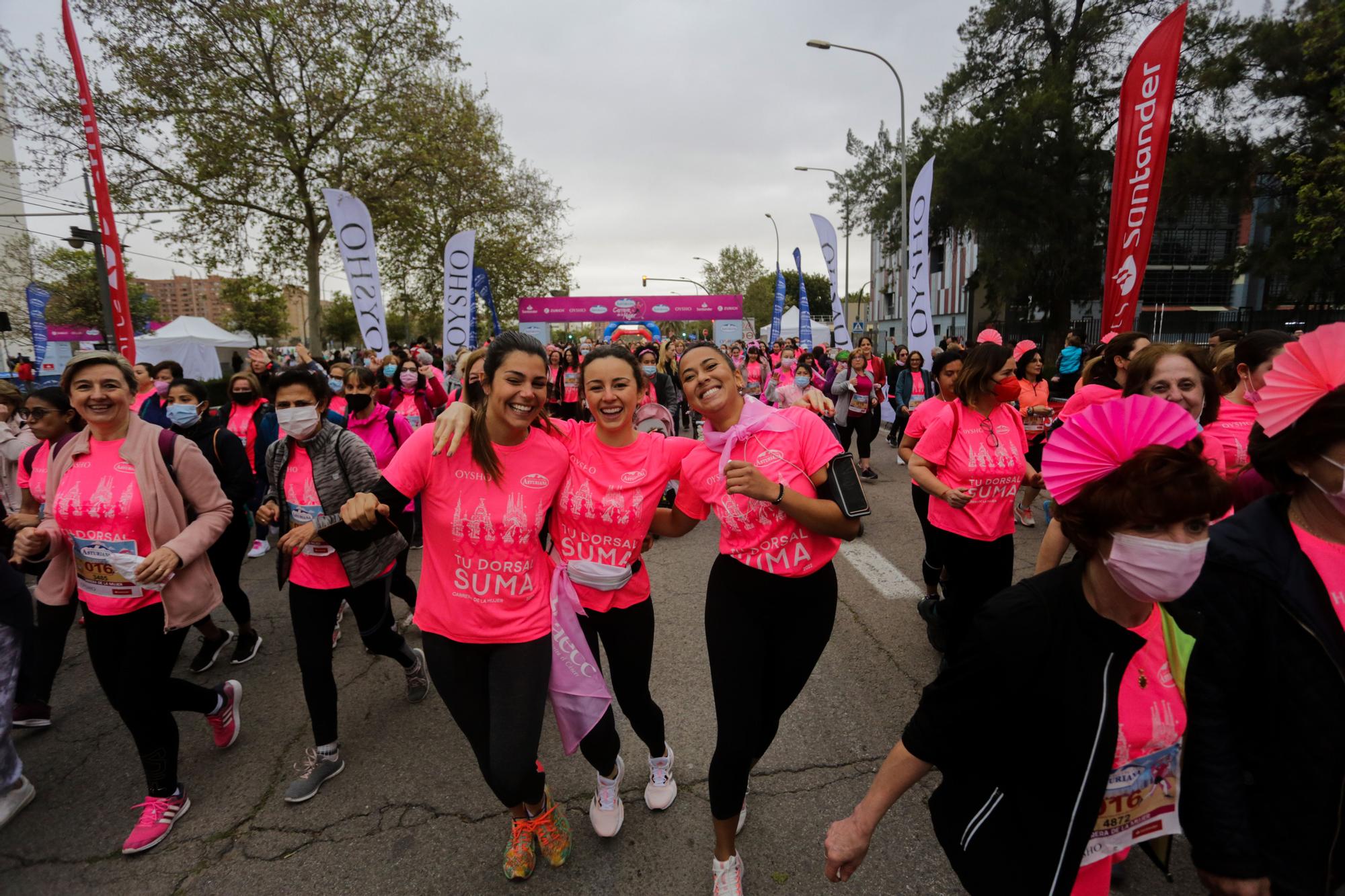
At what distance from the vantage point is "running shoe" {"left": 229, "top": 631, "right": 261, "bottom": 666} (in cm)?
430

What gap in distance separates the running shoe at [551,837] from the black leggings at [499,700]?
0.70ft

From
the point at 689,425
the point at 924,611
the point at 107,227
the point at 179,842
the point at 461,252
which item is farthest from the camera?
the point at 689,425

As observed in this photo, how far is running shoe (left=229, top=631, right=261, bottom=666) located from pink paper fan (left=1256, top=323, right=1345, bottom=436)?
17.7ft

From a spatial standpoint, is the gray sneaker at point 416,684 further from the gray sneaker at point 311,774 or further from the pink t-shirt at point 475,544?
the pink t-shirt at point 475,544

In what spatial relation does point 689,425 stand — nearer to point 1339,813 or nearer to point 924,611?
point 924,611

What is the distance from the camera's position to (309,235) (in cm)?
1819

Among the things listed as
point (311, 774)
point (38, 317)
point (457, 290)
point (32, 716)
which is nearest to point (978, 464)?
point (311, 774)

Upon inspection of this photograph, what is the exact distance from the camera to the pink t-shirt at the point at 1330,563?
1.39 m

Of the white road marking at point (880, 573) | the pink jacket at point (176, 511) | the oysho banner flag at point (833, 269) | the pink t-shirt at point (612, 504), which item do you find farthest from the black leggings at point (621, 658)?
the oysho banner flag at point (833, 269)

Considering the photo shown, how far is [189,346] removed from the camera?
22688 mm

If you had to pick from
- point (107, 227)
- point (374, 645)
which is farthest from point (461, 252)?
point (374, 645)

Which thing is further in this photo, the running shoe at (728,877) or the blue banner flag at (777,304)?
the blue banner flag at (777,304)

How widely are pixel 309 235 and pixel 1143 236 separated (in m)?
19.8

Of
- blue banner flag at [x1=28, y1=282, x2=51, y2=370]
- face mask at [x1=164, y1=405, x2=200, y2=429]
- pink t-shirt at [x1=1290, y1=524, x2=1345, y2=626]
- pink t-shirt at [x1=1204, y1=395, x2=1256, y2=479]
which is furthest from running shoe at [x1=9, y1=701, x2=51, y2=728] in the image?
blue banner flag at [x1=28, y1=282, x2=51, y2=370]
